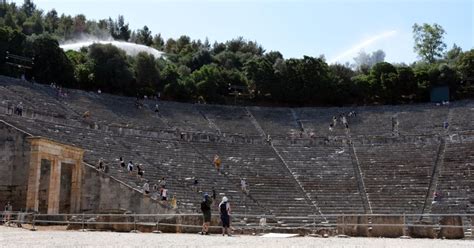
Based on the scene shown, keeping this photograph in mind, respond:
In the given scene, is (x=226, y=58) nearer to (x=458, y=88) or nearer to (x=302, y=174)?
(x=458, y=88)

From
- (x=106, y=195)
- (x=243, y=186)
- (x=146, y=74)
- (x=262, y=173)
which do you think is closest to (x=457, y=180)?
(x=262, y=173)

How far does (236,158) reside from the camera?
34.5 m

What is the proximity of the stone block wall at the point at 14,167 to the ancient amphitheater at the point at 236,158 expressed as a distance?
0.04m

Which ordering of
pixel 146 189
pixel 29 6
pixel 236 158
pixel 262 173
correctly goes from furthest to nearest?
pixel 29 6, pixel 236 158, pixel 262 173, pixel 146 189

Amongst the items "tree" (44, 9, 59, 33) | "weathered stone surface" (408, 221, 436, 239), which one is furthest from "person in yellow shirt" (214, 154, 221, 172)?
"tree" (44, 9, 59, 33)

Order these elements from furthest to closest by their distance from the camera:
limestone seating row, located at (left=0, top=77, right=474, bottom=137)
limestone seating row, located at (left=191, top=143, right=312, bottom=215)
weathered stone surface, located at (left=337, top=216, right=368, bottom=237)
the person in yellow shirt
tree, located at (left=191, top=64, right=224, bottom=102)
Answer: tree, located at (left=191, top=64, right=224, bottom=102) < limestone seating row, located at (left=0, top=77, right=474, bottom=137) < the person in yellow shirt < limestone seating row, located at (left=191, top=143, right=312, bottom=215) < weathered stone surface, located at (left=337, top=216, right=368, bottom=237)

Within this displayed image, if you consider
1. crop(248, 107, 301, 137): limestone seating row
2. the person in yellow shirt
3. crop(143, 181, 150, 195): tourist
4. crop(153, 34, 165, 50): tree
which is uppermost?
crop(153, 34, 165, 50): tree

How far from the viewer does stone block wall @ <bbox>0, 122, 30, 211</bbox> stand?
76.1 ft

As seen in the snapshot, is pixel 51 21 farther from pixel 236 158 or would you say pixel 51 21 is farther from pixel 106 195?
pixel 106 195

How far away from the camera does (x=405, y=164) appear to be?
3341 centimetres

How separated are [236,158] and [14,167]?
13.9 metres

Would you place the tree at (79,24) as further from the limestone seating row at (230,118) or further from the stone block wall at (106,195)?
the stone block wall at (106,195)

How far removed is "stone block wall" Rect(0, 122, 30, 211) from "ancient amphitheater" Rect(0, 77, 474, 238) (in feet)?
0.13

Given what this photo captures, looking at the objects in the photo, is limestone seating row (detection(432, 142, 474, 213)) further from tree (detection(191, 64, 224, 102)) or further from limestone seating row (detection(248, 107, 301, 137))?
tree (detection(191, 64, 224, 102))
